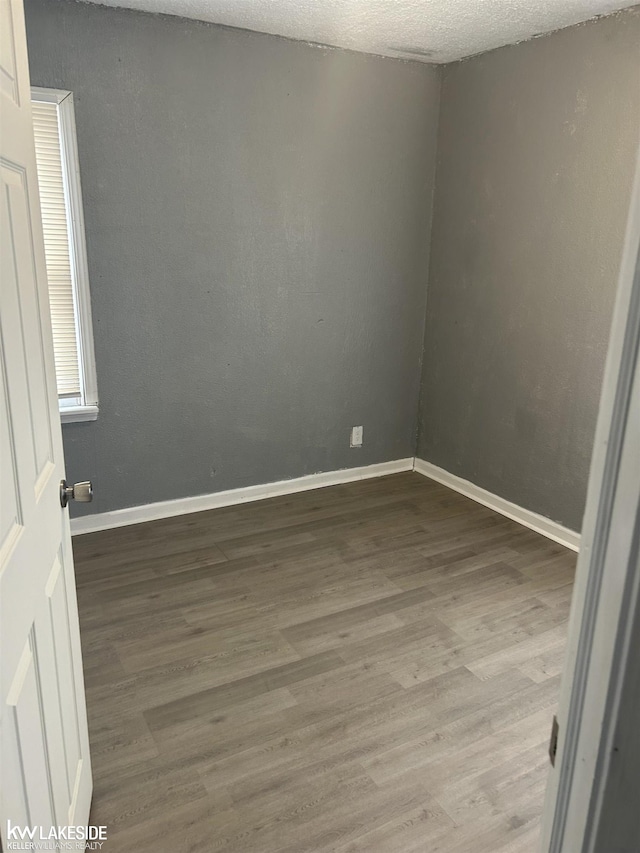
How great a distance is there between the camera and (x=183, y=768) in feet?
6.03

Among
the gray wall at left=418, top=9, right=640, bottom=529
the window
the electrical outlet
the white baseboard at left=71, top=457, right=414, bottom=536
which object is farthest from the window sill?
the gray wall at left=418, top=9, right=640, bottom=529

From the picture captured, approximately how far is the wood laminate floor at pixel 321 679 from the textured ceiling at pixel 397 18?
7.92ft

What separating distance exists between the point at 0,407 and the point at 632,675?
90 centimetres

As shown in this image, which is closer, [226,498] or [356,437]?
[226,498]

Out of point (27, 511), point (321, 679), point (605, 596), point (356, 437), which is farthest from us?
point (356, 437)

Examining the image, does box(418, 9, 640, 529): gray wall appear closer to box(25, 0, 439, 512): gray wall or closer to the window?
box(25, 0, 439, 512): gray wall

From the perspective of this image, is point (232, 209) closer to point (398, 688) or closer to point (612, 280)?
point (612, 280)

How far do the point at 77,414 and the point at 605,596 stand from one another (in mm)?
2857

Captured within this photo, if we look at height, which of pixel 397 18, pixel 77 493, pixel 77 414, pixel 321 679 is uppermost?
pixel 397 18

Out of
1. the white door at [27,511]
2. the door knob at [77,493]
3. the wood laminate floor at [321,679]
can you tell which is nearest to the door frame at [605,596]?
the white door at [27,511]

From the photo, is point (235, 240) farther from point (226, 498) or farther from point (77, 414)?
point (226, 498)

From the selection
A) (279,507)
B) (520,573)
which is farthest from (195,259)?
(520,573)

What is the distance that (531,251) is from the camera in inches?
127

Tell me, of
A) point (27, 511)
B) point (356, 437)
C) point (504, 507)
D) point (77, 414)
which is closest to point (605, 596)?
point (27, 511)
